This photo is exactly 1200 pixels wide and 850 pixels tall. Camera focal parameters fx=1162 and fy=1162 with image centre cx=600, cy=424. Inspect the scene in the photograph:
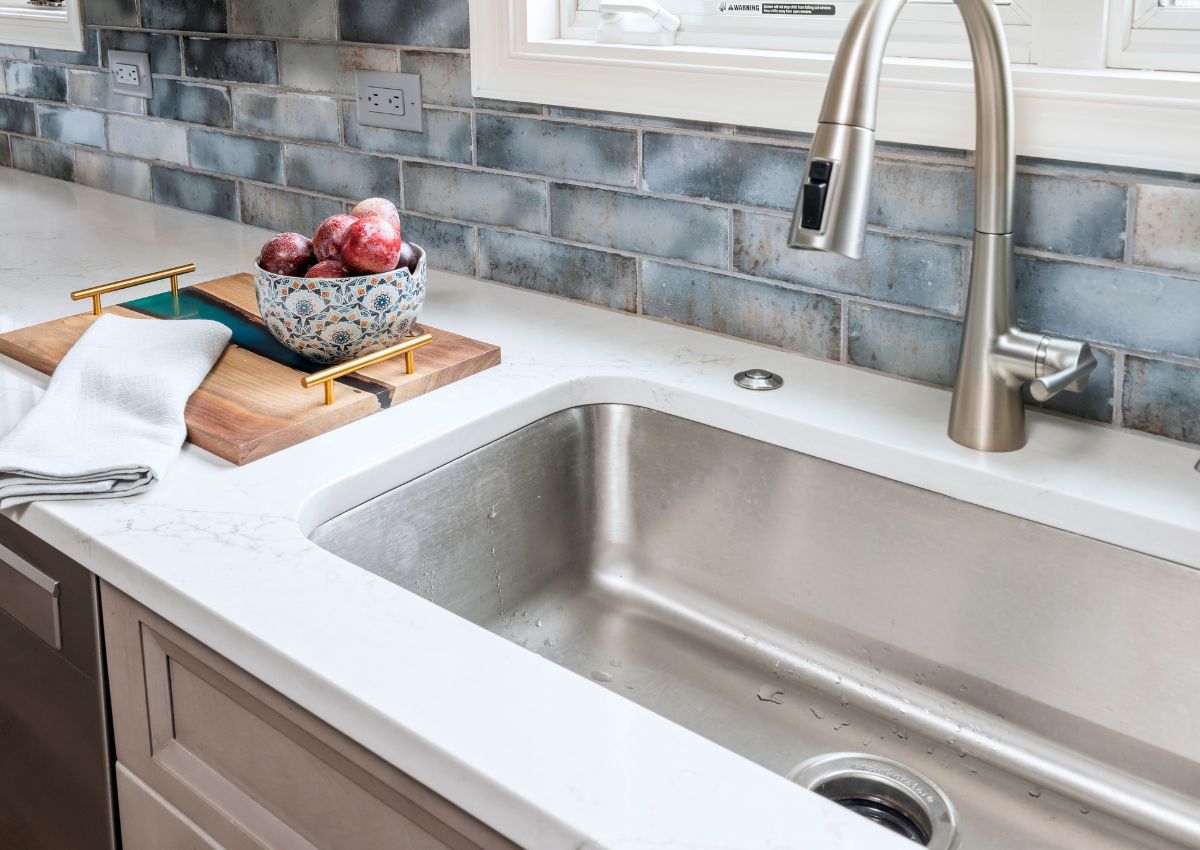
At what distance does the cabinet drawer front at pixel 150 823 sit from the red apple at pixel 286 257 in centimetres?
51

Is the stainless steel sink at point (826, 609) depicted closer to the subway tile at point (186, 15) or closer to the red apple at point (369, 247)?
the red apple at point (369, 247)

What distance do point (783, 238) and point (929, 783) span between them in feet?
1.91

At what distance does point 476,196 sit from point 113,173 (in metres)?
1.00

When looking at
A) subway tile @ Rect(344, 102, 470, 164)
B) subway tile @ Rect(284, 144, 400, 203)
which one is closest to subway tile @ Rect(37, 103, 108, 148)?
subway tile @ Rect(284, 144, 400, 203)

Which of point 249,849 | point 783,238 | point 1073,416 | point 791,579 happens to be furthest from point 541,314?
point 249,849

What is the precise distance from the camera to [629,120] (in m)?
1.36

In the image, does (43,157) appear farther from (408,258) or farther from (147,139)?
(408,258)

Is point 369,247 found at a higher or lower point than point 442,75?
lower

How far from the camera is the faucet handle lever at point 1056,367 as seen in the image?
974mm

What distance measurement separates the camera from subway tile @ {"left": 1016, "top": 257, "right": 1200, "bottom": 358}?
1020mm

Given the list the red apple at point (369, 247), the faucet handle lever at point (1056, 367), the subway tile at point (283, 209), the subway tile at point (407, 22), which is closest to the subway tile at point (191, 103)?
the subway tile at point (283, 209)

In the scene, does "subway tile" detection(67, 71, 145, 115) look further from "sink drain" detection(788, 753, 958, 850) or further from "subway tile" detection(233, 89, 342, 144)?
"sink drain" detection(788, 753, 958, 850)

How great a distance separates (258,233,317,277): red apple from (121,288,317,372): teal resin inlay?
103mm

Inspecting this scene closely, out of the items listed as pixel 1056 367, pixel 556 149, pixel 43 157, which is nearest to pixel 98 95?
pixel 43 157
